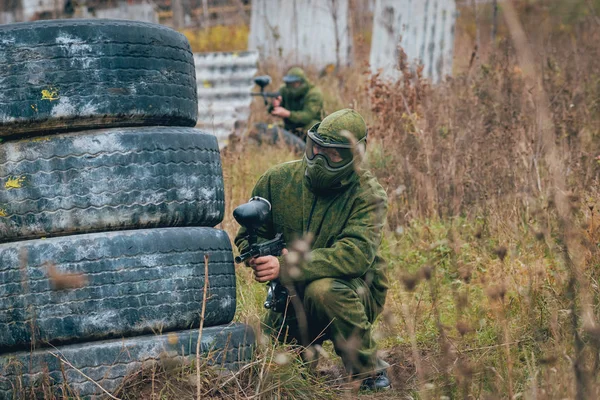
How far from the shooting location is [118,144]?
11.0ft

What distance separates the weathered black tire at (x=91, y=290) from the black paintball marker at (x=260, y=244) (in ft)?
1.49

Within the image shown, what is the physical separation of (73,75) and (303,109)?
23.6ft

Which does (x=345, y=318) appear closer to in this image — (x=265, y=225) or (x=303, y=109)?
(x=265, y=225)

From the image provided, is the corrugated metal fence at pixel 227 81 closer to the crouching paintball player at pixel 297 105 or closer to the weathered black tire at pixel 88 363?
the crouching paintball player at pixel 297 105

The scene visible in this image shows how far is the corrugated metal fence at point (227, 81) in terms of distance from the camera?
1118cm

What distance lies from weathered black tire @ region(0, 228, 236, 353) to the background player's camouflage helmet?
3.08 ft

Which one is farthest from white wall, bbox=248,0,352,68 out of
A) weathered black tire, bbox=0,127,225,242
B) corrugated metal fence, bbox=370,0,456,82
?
weathered black tire, bbox=0,127,225,242

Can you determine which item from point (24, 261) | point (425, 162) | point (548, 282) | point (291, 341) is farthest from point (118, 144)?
point (425, 162)

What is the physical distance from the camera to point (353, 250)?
398 centimetres

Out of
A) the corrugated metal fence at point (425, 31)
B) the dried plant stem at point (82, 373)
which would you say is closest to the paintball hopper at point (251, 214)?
the dried plant stem at point (82, 373)

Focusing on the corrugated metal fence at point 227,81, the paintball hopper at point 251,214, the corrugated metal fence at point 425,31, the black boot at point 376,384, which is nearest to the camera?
the paintball hopper at point 251,214

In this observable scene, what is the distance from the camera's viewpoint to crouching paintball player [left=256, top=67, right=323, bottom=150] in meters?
10.2

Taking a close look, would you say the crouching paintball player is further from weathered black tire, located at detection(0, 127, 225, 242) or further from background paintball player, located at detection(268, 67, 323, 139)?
weathered black tire, located at detection(0, 127, 225, 242)

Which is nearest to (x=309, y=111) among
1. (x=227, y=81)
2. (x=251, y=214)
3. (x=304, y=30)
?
(x=227, y=81)
